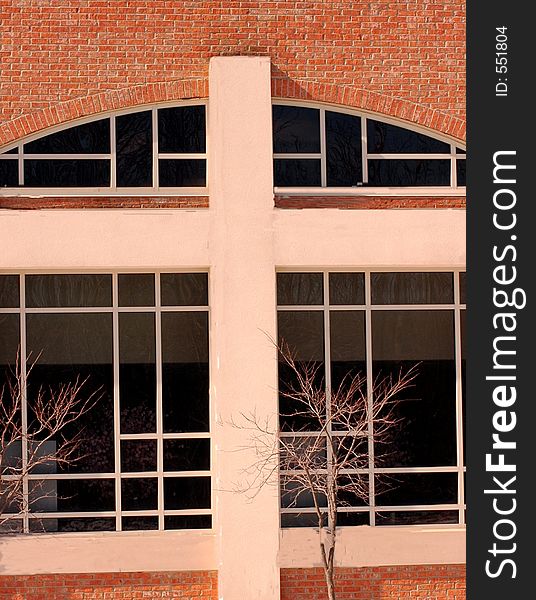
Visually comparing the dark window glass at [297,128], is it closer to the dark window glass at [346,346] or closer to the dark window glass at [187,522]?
the dark window glass at [346,346]

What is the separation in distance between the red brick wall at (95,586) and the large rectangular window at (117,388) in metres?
0.63

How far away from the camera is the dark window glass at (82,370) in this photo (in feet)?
45.9

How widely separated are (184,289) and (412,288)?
3047 millimetres

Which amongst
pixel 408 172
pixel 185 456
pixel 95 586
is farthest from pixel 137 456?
pixel 408 172

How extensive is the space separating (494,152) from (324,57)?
2.62 metres

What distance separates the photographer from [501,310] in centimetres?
1313

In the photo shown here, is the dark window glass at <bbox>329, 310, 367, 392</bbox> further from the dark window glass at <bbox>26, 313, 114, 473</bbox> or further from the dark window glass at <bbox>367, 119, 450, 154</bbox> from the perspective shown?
the dark window glass at <bbox>26, 313, 114, 473</bbox>

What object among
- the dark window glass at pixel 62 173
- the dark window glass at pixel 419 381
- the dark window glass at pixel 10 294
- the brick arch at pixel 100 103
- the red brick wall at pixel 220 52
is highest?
the red brick wall at pixel 220 52

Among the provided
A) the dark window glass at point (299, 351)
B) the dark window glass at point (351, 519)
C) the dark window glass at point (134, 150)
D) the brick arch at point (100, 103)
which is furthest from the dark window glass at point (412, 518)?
the brick arch at point (100, 103)

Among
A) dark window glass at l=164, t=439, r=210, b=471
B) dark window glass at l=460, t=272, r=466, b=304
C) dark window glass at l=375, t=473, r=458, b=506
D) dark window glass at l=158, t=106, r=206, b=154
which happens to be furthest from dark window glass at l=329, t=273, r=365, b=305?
dark window glass at l=164, t=439, r=210, b=471

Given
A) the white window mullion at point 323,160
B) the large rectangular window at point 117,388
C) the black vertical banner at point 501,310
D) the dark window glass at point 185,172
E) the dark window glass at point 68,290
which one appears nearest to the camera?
the black vertical banner at point 501,310

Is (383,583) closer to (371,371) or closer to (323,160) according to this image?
(371,371)

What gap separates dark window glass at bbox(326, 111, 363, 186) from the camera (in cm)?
1432

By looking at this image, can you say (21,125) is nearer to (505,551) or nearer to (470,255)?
(470,255)
